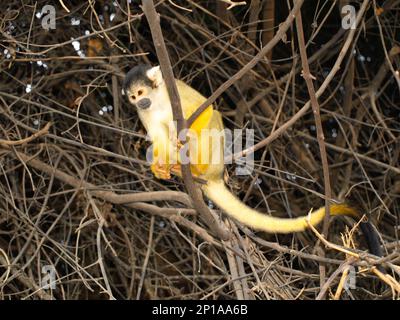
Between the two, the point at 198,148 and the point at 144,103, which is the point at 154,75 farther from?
the point at 198,148

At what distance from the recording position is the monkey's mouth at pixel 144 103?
2883mm

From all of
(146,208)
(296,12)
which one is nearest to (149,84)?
(146,208)

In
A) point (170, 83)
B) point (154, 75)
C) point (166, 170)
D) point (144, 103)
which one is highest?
point (154, 75)

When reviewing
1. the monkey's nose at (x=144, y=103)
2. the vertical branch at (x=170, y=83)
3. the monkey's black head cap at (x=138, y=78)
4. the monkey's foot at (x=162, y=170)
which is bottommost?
the vertical branch at (x=170, y=83)

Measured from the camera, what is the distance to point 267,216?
2.77 m

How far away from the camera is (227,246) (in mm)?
2564

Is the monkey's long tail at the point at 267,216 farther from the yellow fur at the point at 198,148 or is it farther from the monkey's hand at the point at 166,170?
the monkey's hand at the point at 166,170

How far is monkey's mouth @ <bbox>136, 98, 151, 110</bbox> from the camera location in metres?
2.88

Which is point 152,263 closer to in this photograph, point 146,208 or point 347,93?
point 146,208

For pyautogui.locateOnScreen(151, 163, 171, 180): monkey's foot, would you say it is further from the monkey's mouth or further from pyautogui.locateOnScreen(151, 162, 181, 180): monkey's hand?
the monkey's mouth

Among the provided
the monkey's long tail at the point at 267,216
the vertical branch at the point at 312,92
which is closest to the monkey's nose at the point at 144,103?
the monkey's long tail at the point at 267,216

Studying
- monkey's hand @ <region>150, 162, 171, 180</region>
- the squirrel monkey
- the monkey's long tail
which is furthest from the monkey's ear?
the monkey's long tail

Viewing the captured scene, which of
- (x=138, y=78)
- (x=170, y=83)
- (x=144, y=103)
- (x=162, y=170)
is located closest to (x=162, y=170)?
(x=162, y=170)

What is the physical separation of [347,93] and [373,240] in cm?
179
